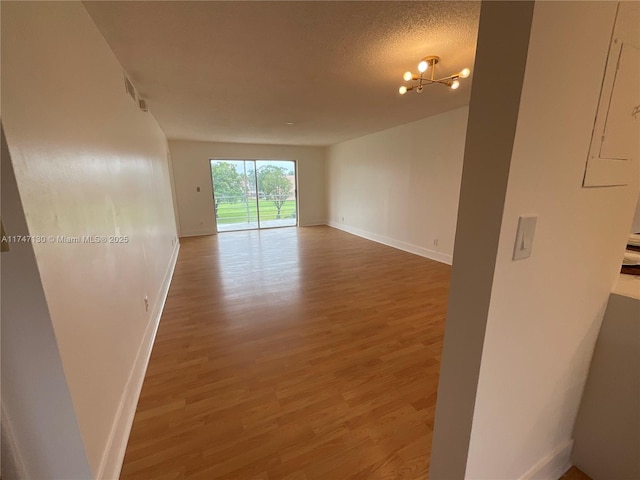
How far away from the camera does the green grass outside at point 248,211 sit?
23.7 feet

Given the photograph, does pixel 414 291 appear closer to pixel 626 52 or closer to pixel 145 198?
pixel 626 52

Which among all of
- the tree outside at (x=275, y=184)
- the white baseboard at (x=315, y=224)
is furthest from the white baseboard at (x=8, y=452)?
the white baseboard at (x=315, y=224)

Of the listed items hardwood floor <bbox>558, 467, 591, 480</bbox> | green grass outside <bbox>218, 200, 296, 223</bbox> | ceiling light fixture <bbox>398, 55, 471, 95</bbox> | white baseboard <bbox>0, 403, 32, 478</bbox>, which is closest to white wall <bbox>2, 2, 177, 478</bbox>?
white baseboard <bbox>0, 403, 32, 478</bbox>

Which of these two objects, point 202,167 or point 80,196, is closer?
point 80,196

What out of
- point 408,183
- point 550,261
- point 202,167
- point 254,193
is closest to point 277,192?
point 254,193

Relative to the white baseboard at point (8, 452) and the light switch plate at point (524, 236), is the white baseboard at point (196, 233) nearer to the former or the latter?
the white baseboard at point (8, 452)

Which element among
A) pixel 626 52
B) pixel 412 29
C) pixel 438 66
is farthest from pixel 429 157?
pixel 626 52

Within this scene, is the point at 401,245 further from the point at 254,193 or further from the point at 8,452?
the point at 8,452

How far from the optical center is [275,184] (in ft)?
24.8

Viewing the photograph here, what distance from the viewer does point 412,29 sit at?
1751 mm

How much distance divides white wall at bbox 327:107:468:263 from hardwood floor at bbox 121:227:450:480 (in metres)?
1.20

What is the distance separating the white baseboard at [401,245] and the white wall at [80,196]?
11.4 feet

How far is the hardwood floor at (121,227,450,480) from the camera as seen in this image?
4.18 ft

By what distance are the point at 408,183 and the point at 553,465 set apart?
4.25 metres
